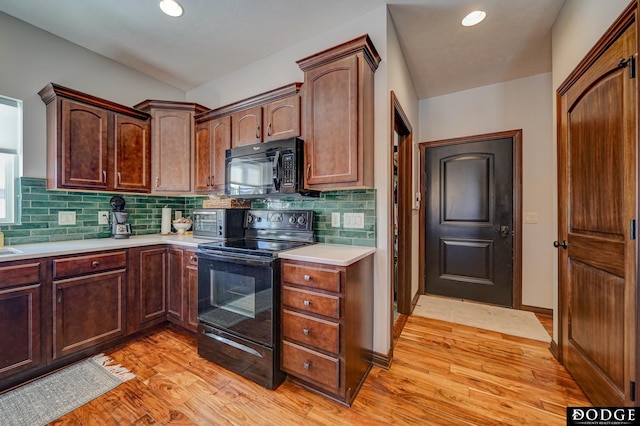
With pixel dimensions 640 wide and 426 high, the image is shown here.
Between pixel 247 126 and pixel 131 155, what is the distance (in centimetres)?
129

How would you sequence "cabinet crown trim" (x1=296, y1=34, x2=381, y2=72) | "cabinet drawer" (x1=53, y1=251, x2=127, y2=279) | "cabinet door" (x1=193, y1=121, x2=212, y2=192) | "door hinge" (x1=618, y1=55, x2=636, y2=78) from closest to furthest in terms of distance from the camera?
"door hinge" (x1=618, y1=55, x2=636, y2=78) → "cabinet crown trim" (x1=296, y1=34, x2=381, y2=72) → "cabinet drawer" (x1=53, y1=251, x2=127, y2=279) → "cabinet door" (x1=193, y1=121, x2=212, y2=192)

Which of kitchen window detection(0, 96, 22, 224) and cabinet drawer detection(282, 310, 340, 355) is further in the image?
kitchen window detection(0, 96, 22, 224)

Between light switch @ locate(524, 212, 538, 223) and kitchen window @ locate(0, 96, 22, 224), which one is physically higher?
kitchen window @ locate(0, 96, 22, 224)

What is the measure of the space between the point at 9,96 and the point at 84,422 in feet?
8.36

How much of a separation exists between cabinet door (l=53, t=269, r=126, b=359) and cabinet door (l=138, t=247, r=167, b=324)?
0.16m

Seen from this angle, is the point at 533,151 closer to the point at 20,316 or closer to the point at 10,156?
the point at 20,316

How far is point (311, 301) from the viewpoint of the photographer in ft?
5.31

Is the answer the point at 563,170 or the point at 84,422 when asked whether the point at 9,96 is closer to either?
the point at 84,422

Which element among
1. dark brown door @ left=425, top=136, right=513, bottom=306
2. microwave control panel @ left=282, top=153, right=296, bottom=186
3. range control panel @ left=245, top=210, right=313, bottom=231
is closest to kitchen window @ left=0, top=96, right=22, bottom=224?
range control panel @ left=245, top=210, right=313, bottom=231

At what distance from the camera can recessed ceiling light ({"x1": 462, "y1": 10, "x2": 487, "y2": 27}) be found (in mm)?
1967

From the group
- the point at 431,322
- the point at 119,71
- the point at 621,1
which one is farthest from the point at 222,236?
the point at 621,1

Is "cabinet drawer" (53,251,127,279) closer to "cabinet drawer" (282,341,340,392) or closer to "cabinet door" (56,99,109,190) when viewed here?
"cabinet door" (56,99,109,190)

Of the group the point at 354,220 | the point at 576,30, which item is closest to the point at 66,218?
the point at 354,220

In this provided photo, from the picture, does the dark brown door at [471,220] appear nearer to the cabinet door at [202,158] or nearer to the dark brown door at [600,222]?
the dark brown door at [600,222]
